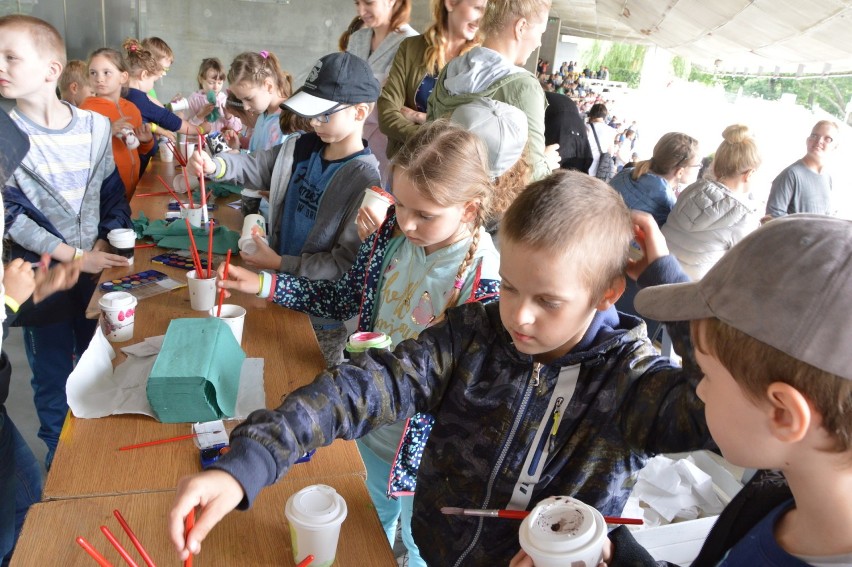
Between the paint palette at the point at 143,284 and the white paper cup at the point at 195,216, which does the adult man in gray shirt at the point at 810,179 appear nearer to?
the white paper cup at the point at 195,216

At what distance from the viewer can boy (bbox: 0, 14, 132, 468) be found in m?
2.24

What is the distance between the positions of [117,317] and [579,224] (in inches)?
51.0

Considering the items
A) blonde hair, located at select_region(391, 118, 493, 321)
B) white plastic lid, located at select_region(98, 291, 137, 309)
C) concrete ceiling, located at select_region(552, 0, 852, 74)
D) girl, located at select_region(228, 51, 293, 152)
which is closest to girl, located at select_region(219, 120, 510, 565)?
blonde hair, located at select_region(391, 118, 493, 321)

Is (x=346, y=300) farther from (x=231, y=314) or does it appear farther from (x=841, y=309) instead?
(x=841, y=309)

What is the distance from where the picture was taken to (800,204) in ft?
16.1

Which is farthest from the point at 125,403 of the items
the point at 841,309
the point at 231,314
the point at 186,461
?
the point at 841,309

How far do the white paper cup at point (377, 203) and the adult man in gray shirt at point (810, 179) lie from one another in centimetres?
424

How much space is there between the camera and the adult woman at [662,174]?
407 centimetres

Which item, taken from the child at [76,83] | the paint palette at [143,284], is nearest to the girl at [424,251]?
the paint palette at [143,284]

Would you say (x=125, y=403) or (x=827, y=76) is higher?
(x=827, y=76)

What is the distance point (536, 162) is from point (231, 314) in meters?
1.22

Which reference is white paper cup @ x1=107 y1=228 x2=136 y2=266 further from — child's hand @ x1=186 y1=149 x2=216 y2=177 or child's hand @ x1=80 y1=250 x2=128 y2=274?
child's hand @ x1=186 y1=149 x2=216 y2=177

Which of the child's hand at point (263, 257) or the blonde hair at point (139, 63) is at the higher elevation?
the blonde hair at point (139, 63)

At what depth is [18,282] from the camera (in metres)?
1.57
